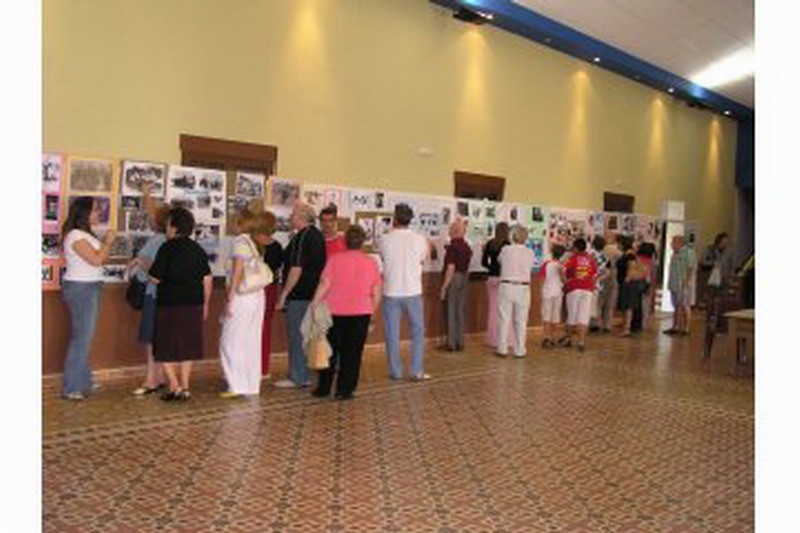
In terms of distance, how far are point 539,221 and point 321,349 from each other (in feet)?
23.5

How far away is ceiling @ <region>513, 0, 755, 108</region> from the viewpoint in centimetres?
1217

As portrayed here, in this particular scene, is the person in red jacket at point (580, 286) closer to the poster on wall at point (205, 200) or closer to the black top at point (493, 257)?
the black top at point (493, 257)

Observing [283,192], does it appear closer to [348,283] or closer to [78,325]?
[348,283]

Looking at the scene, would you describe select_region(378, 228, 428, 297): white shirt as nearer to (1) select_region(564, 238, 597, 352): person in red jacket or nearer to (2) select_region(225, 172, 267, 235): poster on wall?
(2) select_region(225, 172, 267, 235): poster on wall

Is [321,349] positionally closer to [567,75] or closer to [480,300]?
[480,300]

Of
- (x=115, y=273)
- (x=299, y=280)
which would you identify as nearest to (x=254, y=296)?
(x=299, y=280)

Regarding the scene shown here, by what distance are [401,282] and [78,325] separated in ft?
9.83

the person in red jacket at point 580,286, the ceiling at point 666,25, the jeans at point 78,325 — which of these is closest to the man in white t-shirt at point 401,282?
the jeans at point 78,325

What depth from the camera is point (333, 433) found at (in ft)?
18.6

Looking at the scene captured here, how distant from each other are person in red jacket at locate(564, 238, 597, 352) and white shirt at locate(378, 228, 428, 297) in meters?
3.61

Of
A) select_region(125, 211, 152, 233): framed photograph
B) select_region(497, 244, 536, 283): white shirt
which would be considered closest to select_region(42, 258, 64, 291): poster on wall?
select_region(125, 211, 152, 233): framed photograph

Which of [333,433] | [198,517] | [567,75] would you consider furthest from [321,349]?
[567,75]

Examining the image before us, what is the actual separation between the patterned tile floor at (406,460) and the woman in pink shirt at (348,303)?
0.83 feet

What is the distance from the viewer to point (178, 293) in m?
6.35
